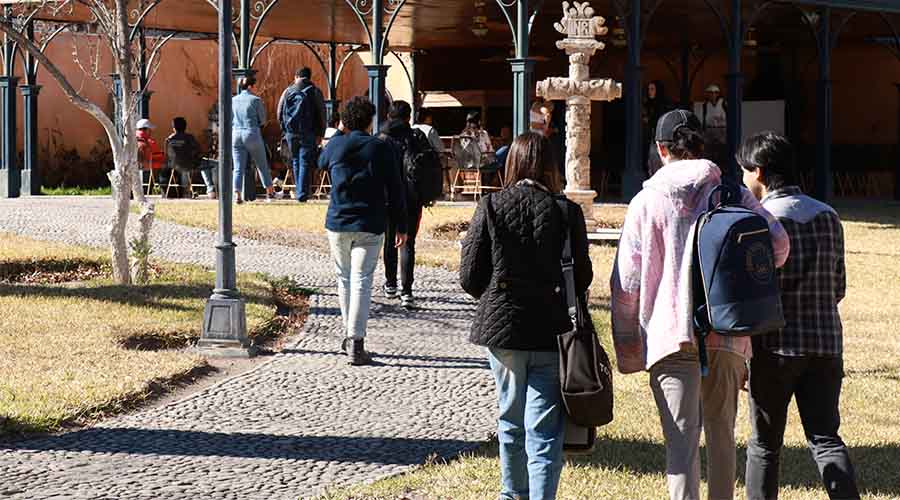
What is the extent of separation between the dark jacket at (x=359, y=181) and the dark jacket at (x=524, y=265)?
3598 mm

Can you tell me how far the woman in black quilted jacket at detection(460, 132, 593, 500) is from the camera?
205 inches

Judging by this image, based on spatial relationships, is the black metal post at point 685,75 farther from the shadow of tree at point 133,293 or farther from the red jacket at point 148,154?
the shadow of tree at point 133,293

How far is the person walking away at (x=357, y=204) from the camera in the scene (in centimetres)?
885

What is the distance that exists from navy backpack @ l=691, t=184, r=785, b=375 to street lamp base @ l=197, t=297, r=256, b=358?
16.4 ft

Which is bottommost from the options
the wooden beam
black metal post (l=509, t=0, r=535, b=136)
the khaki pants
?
the khaki pants

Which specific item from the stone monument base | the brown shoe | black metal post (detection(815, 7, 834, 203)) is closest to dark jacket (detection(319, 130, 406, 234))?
the brown shoe

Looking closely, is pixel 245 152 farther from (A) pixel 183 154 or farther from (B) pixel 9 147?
(B) pixel 9 147

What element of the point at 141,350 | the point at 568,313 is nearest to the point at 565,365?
the point at 568,313

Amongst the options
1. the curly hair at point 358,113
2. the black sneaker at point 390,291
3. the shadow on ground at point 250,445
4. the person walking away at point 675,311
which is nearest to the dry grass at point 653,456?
the shadow on ground at point 250,445

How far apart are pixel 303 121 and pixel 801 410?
13556mm

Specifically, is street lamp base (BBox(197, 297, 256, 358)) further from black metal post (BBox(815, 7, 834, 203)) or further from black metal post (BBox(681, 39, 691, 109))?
black metal post (BBox(681, 39, 691, 109))

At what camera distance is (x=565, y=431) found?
527 centimetres

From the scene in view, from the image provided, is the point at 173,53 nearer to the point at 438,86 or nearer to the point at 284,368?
the point at 438,86

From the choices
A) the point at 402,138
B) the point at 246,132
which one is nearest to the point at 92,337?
the point at 402,138
